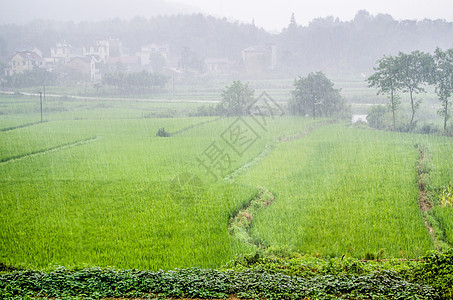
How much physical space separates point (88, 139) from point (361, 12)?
62.7 meters

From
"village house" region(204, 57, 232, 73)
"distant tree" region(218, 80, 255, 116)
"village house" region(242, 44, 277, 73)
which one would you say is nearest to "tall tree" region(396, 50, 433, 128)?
"distant tree" region(218, 80, 255, 116)

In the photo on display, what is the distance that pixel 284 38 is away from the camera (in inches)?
2554

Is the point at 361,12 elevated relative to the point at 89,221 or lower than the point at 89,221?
elevated

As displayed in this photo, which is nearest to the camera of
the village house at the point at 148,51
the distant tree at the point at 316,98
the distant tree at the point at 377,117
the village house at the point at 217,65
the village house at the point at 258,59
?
the distant tree at the point at 377,117

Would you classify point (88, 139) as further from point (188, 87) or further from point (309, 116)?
point (188, 87)

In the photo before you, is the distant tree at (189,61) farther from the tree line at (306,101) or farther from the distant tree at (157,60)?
the tree line at (306,101)

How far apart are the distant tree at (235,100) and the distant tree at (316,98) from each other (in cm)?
354

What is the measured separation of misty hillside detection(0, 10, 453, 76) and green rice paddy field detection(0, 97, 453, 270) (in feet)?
128

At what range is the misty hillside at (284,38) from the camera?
56.9 m

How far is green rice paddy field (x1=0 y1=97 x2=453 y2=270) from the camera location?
653 centimetres

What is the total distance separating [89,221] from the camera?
7801 millimetres

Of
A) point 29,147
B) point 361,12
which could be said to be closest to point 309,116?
point 29,147

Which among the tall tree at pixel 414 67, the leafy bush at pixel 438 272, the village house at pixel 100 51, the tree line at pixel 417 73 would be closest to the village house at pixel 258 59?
the village house at pixel 100 51

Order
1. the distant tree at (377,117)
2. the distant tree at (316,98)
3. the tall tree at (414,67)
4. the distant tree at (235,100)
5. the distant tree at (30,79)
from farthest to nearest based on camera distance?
the distant tree at (30,79) → the distant tree at (235,100) → the distant tree at (316,98) → the distant tree at (377,117) → the tall tree at (414,67)
